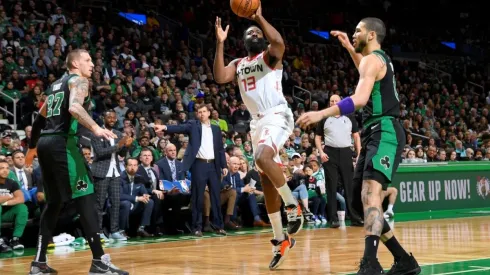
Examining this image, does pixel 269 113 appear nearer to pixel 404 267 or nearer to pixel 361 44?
pixel 361 44

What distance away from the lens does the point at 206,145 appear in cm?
1291

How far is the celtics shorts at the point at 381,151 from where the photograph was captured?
6.72m

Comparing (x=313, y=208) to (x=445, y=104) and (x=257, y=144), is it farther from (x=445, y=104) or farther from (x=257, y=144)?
(x=445, y=104)

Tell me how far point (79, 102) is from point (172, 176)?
5968 mm

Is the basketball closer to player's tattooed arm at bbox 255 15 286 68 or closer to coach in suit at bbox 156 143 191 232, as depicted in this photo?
player's tattooed arm at bbox 255 15 286 68

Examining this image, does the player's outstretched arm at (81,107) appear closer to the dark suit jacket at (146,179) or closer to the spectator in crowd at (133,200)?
the spectator in crowd at (133,200)

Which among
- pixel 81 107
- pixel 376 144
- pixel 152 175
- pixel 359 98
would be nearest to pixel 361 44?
pixel 359 98

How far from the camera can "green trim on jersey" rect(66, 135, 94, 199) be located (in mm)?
7773

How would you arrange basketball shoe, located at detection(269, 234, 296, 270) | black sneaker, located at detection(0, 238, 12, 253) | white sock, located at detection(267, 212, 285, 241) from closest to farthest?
basketball shoe, located at detection(269, 234, 296, 270)
white sock, located at detection(267, 212, 285, 241)
black sneaker, located at detection(0, 238, 12, 253)

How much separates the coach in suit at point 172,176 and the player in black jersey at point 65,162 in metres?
5.19

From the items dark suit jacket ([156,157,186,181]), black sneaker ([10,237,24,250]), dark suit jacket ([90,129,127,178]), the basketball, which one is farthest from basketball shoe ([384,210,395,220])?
the basketball

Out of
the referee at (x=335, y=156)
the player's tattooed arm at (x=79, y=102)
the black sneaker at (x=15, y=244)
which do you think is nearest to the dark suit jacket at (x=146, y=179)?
the black sneaker at (x=15, y=244)

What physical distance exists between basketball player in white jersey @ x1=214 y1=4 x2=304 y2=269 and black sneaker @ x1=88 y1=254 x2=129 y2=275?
1637 millimetres

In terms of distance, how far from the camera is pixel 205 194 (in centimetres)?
1338
